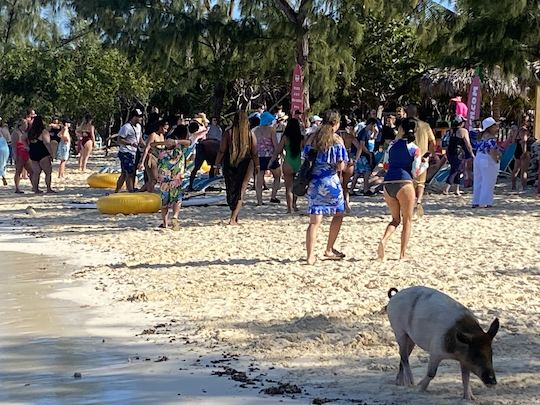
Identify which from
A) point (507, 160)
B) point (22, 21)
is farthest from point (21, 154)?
point (22, 21)

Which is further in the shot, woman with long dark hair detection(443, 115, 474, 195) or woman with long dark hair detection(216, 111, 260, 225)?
woman with long dark hair detection(443, 115, 474, 195)

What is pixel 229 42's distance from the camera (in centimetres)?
2591

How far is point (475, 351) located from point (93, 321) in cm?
355

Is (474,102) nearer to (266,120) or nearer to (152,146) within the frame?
(266,120)

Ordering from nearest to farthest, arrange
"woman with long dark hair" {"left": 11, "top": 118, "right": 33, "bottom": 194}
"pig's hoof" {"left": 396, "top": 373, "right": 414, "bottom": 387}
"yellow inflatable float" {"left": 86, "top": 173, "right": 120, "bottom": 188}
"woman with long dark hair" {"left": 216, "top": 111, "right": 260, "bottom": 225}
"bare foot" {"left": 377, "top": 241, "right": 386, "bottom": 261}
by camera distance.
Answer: "pig's hoof" {"left": 396, "top": 373, "right": 414, "bottom": 387} < "bare foot" {"left": 377, "top": 241, "right": 386, "bottom": 261} < "woman with long dark hair" {"left": 216, "top": 111, "right": 260, "bottom": 225} < "woman with long dark hair" {"left": 11, "top": 118, "right": 33, "bottom": 194} < "yellow inflatable float" {"left": 86, "top": 173, "right": 120, "bottom": 188}

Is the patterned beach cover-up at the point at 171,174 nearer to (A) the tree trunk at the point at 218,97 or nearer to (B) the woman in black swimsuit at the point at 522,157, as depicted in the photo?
(B) the woman in black swimsuit at the point at 522,157

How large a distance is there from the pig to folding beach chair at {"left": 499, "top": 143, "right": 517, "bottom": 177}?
15713 millimetres

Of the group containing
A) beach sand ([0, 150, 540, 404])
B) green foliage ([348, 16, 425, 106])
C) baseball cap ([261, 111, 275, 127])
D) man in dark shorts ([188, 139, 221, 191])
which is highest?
green foliage ([348, 16, 425, 106])

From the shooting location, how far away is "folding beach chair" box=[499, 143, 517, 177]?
821 inches

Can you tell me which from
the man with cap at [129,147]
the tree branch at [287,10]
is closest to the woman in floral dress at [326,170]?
the man with cap at [129,147]

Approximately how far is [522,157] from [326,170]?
34.8 feet

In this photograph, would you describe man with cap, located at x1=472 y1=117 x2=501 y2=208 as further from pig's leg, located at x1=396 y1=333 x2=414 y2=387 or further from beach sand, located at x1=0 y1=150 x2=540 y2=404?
pig's leg, located at x1=396 y1=333 x2=414 y2=387

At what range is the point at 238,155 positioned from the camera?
1326 cm

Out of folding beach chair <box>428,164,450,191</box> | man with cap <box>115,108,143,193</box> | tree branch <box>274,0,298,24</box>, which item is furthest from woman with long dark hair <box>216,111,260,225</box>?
tree branch <box>274,0,298,24</box>
